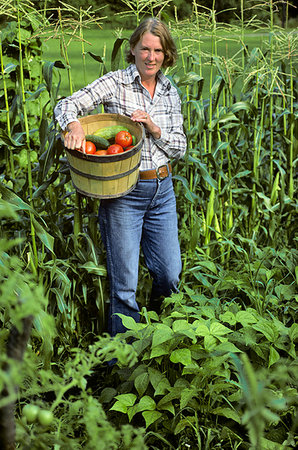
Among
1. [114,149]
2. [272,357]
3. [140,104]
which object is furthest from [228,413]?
[140,104]

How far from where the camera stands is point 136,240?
251cm

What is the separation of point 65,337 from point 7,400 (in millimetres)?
1925

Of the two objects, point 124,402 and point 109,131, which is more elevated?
point 109,131

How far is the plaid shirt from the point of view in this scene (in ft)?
7.73

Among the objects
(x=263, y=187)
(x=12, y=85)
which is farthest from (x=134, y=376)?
(x=263, y=187)

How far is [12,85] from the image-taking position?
2.91m

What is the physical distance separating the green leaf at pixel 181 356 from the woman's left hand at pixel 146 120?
40.9 inches

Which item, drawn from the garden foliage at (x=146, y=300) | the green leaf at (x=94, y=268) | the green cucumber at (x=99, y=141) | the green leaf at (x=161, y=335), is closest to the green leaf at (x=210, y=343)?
the garden foliage at (x=146, y=300)

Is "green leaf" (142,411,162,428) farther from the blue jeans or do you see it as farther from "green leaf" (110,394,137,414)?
the blue jeans

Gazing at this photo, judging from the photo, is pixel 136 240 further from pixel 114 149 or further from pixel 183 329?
pixel 183 329

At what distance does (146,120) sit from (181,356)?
108cm

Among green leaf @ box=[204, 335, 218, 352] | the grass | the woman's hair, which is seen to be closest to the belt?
the woman's hair

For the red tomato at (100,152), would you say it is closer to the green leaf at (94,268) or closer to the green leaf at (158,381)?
the green leaf at (94,268)

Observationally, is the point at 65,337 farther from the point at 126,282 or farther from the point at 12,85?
the point at 12,85
